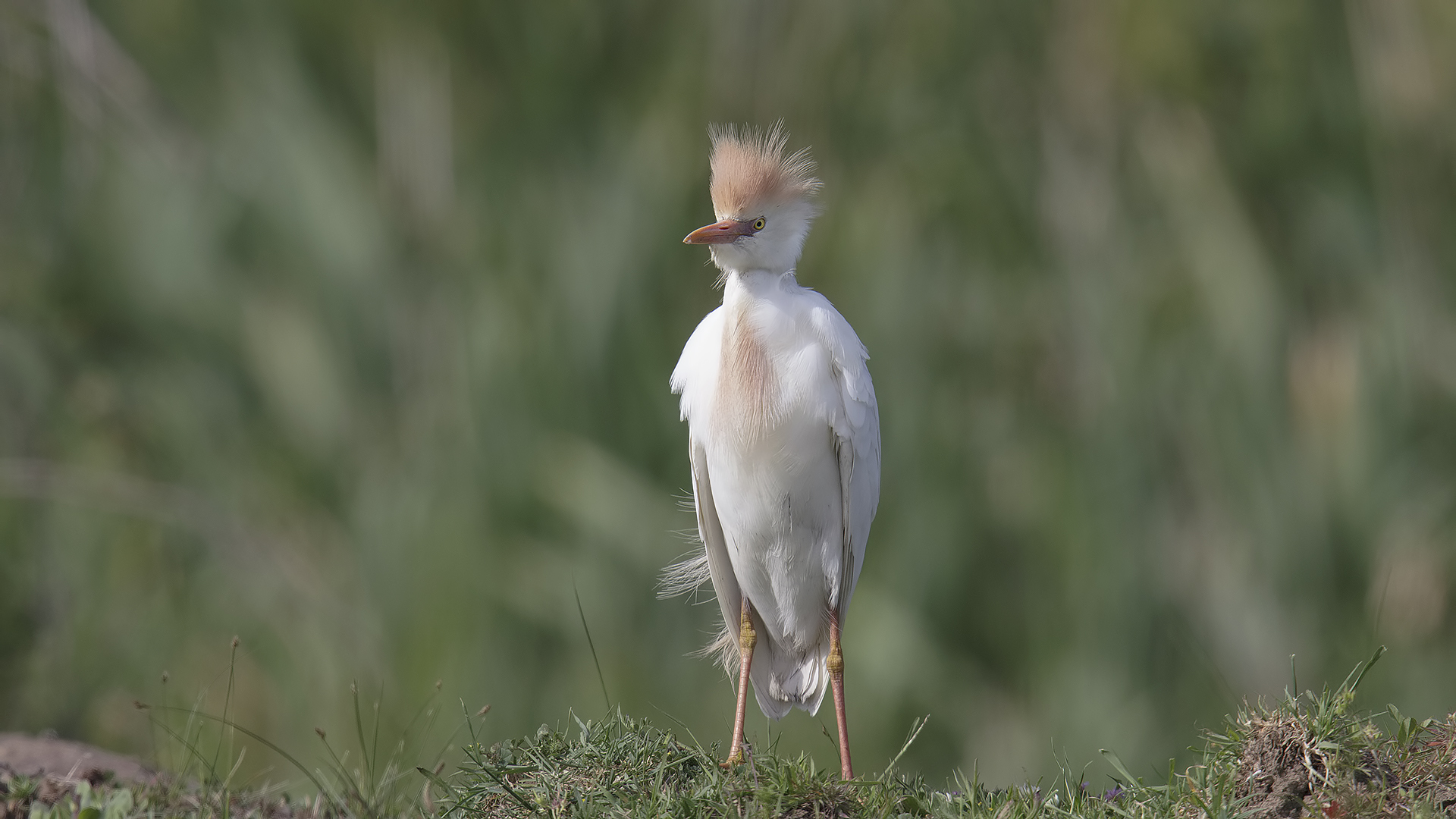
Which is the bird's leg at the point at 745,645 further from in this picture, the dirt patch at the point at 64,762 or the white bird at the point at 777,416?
the dirt patch at the point at 64,762

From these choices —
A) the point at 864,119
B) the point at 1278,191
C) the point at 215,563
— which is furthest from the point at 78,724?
the point at 1278,191

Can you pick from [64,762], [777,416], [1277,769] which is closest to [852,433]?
[777,416]

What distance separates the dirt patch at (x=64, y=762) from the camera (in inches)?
120

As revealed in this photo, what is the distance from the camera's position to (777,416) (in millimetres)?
3279

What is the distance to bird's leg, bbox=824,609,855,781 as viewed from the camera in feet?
10.2

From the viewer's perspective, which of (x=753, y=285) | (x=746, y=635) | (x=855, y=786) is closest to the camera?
(x=855, y=786)

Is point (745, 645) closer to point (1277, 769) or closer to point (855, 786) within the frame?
point (855, 786)

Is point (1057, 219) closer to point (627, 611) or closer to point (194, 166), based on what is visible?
point (627, 611)

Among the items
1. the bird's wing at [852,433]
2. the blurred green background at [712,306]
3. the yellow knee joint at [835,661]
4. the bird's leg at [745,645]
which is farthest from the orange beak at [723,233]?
the blurred green background at [712,306]

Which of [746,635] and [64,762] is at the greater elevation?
[746,635]

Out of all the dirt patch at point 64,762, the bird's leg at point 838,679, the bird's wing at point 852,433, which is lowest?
the dirt patch at point 64,762

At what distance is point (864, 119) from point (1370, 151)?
334 cm

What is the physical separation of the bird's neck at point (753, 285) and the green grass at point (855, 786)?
41.7 inches

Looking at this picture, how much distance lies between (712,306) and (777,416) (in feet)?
17.8
